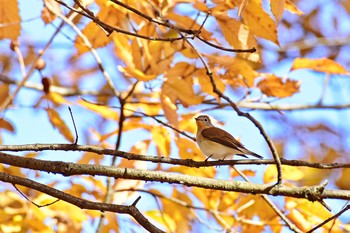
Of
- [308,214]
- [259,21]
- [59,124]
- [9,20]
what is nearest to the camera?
[259,21]

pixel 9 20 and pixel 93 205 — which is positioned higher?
pixel 9 20

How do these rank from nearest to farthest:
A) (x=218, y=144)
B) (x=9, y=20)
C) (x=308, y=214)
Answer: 1. (x=9, y=20)
2. (x=308, y=214)
3. (x=218, y=144)

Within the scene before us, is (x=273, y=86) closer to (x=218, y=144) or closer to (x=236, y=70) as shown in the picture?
(x=236, y=70)

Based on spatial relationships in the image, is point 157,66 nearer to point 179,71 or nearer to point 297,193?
point 179,71

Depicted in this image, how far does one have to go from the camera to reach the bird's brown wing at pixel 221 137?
2.29 metres

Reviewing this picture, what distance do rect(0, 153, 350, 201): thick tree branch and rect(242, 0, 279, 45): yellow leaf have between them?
0.59 m

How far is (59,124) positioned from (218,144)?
705mm

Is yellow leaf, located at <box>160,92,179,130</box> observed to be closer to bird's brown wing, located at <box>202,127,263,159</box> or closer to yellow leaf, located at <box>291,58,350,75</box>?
bird's brown wing, located at <box>202,127,263,159</box>

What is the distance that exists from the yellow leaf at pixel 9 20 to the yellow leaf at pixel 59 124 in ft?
1.42

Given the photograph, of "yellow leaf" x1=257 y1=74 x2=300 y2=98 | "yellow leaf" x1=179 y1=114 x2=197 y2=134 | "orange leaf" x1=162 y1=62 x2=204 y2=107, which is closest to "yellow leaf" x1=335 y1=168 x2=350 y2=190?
"yellow leaf" x1=257 y1=74 x2=300 y2=98

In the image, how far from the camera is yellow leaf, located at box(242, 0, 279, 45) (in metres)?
1.95

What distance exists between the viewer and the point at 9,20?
207 cm

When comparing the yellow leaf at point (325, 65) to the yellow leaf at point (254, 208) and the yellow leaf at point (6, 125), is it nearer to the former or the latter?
the yellow leaf at point (254, 208)

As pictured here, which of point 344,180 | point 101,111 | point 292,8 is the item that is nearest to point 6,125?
point 101,111
